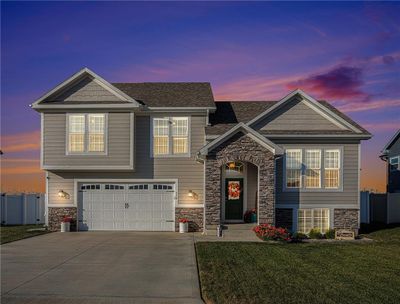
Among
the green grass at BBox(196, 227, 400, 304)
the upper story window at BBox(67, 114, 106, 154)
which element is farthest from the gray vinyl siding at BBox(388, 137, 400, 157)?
the upper story window at BBox(67, 114, 106, 154)

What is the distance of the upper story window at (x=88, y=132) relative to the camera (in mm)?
20078

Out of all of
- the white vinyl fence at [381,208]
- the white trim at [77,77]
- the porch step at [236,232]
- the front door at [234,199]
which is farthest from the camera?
the white vinyl fence at [381,208]

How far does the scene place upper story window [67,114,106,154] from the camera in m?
20.1

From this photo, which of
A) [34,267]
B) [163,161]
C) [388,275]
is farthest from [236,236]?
[34,267]

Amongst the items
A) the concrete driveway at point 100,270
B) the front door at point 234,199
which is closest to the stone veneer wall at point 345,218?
the front door at point 234,199

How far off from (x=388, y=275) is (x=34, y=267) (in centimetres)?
997

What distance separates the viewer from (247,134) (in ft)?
61.3

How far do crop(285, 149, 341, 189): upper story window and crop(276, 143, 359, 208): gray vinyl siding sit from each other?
238 millimetres

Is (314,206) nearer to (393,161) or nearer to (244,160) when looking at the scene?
(244,160)

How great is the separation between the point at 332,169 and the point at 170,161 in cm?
796

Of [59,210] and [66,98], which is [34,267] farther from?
[66,98]

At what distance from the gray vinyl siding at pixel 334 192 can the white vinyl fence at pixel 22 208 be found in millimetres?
14105

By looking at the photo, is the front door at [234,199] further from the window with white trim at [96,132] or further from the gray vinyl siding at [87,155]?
the window with white trim at [96,132]

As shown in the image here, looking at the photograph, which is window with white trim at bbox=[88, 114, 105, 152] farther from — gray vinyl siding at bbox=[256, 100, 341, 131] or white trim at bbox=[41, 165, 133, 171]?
gray vinyl siding at bbox=[256, 100, 341, 131]
